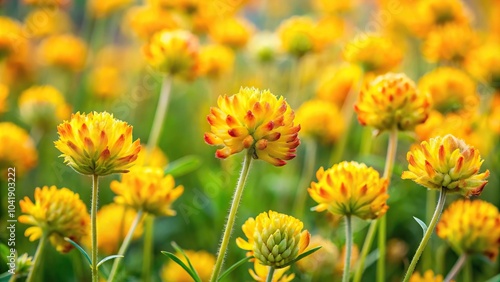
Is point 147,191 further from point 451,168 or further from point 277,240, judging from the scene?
point 451,168

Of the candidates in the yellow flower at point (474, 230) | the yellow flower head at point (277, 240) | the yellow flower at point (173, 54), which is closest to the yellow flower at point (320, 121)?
the yellow flower at point (173, 54)

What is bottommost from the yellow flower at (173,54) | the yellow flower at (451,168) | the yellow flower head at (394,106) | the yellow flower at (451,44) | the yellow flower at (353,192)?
the yellow flower at (353,192)

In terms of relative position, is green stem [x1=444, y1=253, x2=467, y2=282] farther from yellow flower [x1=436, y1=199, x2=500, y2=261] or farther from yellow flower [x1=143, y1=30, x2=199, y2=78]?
yellow flower [x1=143, y1=30, x2=199, y2=78]

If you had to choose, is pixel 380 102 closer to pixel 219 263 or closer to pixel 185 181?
pixel 219 263

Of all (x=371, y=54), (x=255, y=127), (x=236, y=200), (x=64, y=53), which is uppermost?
(x=371, y=54)

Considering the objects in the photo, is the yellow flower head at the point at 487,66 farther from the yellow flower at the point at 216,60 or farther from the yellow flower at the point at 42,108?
the yellow flower at the point at 42,108

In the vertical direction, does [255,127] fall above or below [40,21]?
below

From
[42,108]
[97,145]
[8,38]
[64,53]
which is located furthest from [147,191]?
[64,53]
